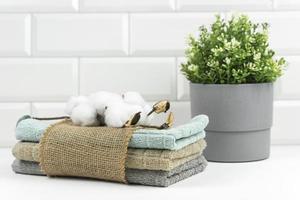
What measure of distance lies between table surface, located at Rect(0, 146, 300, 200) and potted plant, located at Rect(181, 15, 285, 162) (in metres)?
0.06

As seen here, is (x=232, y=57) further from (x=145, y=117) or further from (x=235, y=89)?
(x=145, y=117)

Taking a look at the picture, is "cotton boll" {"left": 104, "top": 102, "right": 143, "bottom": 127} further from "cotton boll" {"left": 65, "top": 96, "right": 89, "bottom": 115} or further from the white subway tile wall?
the white subway tile wall

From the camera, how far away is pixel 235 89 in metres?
1.26

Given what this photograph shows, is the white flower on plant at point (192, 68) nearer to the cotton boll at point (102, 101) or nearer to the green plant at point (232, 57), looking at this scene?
the green plant at point (232, 57)

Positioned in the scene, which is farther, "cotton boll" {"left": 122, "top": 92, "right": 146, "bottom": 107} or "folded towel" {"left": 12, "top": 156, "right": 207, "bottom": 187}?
"cotton boll" {"left": 122, "top": 92, "right": 146, "bottom": 107}

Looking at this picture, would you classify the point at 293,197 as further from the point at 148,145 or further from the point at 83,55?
the point at 83,55

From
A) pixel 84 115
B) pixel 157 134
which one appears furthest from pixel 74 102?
pixel 157 134

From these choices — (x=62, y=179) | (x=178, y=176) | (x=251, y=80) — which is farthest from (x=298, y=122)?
(x=62, y=179)

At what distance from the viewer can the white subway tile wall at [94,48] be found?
5.00ft

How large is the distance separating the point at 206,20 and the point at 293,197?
65 cm

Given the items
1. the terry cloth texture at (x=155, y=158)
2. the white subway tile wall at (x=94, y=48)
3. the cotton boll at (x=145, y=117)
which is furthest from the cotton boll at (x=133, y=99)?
the white subway tile wall at (x=94, y=48)

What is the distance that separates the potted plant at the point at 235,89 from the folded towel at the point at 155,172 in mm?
113

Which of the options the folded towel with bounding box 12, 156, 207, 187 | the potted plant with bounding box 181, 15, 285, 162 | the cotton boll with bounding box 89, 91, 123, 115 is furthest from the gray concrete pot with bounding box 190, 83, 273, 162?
the cotton boll with bounding box 89, 91, 123, 115

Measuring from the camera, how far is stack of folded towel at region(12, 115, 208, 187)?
1.04 metres
